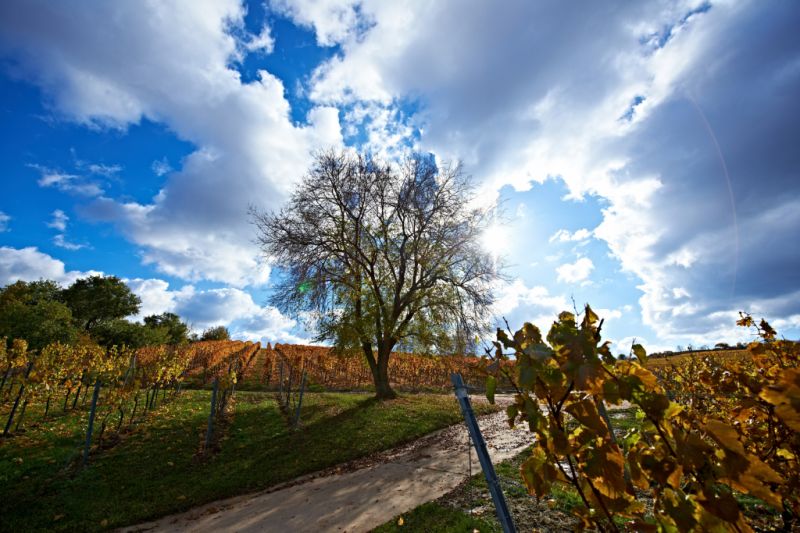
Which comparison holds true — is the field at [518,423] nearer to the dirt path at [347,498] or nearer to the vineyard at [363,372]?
the dirt path at [347,498]

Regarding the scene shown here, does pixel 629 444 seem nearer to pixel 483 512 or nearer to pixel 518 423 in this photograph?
pixel 518 423

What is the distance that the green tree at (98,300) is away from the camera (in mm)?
44062

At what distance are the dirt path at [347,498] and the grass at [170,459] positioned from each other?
0.63 meters

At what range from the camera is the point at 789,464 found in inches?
87.4

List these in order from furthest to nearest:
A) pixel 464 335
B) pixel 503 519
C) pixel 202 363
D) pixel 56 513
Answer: pixel 202 363, pixel 464 335, pixel 56 513, pixel 503 519

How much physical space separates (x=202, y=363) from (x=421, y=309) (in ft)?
77.8

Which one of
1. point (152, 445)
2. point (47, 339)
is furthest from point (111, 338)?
point (152, 445)

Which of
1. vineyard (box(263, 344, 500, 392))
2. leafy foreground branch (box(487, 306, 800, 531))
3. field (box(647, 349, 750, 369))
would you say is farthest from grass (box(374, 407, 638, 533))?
vineyard (box(263, 344, 500, 392))

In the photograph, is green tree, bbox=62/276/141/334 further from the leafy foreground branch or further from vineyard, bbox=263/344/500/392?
the leafy foreground branch

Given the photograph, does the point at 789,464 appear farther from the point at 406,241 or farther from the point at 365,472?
the point at 406,241

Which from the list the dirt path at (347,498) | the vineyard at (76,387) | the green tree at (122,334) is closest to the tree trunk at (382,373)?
the vineyard at (76,387)

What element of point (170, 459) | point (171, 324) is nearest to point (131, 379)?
point (170, 459)

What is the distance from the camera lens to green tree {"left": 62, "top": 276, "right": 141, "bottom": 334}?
4406cm

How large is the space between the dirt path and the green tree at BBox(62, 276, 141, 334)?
48.5 metres
